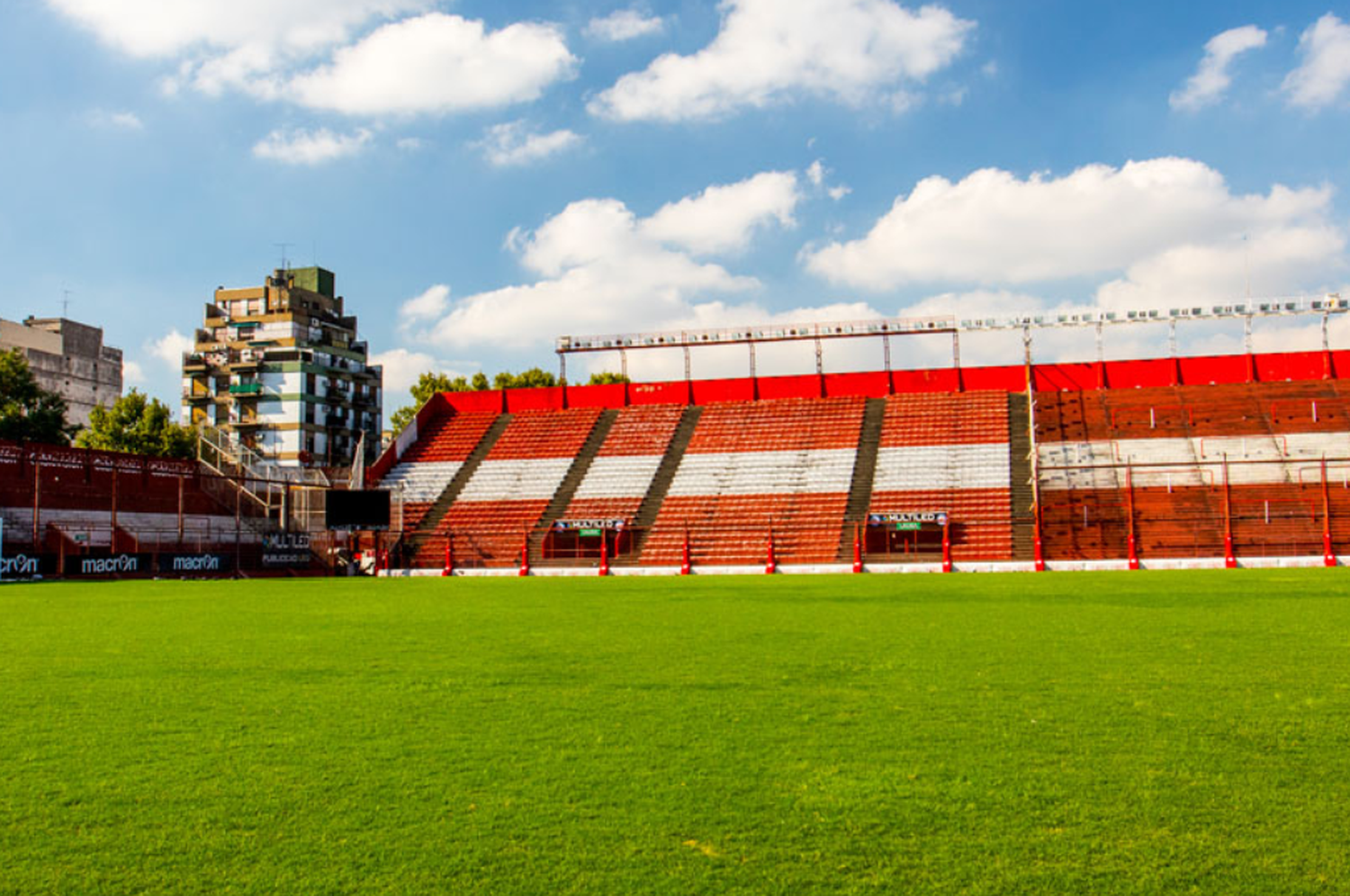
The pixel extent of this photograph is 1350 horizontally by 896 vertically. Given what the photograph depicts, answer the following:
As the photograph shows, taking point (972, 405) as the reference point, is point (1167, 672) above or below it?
below

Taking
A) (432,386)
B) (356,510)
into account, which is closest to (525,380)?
(432,386)

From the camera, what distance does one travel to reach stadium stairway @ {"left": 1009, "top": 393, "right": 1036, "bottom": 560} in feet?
119

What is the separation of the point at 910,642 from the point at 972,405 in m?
37.3

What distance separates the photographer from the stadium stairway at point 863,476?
3781cm

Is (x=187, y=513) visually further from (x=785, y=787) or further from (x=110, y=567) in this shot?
(x=785, y=787)

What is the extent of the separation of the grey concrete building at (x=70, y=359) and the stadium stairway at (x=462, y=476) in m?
67.7

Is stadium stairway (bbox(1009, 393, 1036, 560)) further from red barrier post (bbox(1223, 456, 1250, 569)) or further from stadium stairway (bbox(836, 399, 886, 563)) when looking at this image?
red barrier post (bbox(1223, 456, 1250, 569))

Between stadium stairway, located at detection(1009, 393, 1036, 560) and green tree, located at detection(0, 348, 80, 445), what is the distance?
54204mm

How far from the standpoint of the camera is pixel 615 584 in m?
27.2

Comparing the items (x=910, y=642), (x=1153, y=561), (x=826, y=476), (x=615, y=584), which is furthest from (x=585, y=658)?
(x=826, y=476)

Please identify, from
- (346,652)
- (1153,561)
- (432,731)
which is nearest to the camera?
(432,731)

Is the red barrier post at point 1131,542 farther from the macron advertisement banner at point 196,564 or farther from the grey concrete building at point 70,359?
the grey concrete building at point 70,359

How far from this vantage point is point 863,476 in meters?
42.2

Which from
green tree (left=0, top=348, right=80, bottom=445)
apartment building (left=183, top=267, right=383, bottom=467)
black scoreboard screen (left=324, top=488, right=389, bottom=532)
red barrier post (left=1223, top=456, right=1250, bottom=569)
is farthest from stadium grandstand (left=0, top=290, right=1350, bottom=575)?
apartment building (left=183, top=267, right=383, bottom=467)
